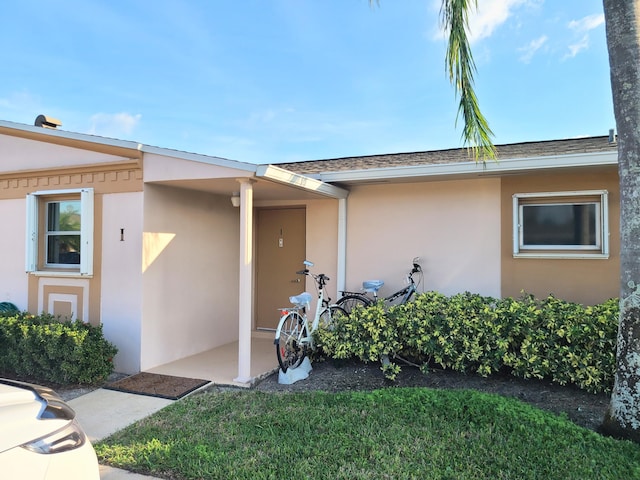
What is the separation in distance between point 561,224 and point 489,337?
84.8 inches

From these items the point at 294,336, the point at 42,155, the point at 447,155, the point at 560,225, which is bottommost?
the point at 294,336

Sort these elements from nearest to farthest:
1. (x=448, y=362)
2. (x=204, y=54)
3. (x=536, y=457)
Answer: (x=536, y=457) < (x=448, y=362) < (x=204, y=54)

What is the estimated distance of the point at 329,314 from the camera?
6285 millimetres

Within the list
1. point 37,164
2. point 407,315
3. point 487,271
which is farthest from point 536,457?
point 37,164

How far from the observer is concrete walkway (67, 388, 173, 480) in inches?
163

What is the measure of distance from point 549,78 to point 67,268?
829cm

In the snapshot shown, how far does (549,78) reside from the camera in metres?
7.46

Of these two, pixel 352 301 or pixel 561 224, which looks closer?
pixel 561 224

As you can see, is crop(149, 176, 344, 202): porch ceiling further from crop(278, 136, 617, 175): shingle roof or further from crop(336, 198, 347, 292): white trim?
crop(278, 136, 617, 175): shingle roof

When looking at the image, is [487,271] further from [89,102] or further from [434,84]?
[89,102]

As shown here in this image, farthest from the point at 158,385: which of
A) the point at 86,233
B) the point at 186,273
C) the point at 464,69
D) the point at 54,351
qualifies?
the point at 464,69

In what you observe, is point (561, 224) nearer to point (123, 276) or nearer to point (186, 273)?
point (186, 273)

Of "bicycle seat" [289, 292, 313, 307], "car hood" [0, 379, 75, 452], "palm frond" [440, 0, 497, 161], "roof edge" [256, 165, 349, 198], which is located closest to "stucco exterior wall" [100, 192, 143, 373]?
"roof edge" [256, 165, 349, 198]

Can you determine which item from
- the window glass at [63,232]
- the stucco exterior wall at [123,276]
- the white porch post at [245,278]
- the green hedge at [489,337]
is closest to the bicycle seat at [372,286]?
the green hedge at [489,337]
